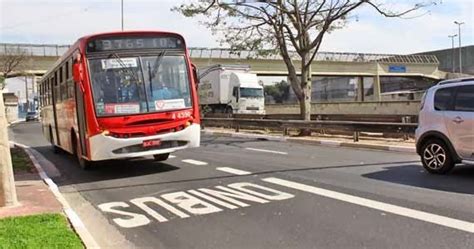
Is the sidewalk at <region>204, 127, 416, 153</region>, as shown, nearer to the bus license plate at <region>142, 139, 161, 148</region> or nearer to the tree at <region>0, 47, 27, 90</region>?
the bus license plate at <region>142, 139, 161, 148</region>

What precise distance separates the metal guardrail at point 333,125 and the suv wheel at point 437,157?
638 centimetres

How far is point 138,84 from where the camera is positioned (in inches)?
490

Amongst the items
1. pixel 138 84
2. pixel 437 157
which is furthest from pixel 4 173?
pixel 437 157

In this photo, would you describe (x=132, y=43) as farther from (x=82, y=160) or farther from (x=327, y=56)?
(x=327, y=56)

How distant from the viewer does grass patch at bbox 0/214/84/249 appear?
6492 millimetres

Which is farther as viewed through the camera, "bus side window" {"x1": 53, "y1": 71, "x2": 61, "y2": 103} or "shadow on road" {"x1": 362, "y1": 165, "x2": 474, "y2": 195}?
"bus side window" {"x1": 53, "y1": 71, "x2": 61, "y2": 103}

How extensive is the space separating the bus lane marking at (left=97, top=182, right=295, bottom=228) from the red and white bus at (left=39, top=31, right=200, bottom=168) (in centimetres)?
253

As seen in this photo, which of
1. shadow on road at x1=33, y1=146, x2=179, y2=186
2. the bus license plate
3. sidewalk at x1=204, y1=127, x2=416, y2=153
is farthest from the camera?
sidewalk at x1=204, y1=127, x2=416, y2=153

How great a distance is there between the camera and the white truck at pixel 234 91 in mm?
42188

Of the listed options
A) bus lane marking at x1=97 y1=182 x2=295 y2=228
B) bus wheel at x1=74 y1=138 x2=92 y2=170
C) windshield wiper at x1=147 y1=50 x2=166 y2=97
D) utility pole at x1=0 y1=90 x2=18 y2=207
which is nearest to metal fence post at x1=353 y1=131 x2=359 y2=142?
windshield wiper at x1=147 y1=50 x2=166 y2=97

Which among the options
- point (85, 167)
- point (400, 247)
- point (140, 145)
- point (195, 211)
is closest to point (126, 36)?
point (140, 145)

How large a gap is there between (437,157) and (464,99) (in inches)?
48.7

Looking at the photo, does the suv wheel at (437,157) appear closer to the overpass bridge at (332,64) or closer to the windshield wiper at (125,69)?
the windshield wiper at (125,69)

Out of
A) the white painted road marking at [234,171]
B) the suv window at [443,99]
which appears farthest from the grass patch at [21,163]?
the suv window at [443,99]
